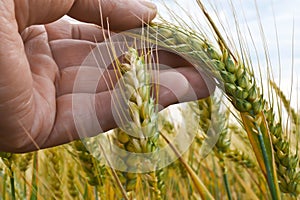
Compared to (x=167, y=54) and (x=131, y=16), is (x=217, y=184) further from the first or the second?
(x=131, y=16)

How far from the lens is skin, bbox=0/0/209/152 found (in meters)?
1.27

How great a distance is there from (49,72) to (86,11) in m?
0.22

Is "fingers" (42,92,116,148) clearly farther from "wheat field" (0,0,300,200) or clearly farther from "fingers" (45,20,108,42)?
"fingers" (45,20,108,42)

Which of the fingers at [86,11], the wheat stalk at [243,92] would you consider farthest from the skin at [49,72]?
the wheat stalk at [243,92]

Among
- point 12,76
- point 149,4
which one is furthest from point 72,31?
point 12,76

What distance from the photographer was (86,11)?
152cm

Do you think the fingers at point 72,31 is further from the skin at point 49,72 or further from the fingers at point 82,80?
the fingers at point 82,80

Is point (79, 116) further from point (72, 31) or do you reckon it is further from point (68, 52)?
point (72, 31)

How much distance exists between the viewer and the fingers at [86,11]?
1.39 meters

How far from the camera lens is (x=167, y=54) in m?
1.59

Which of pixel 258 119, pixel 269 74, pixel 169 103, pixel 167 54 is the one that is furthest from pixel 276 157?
pixel 167 54

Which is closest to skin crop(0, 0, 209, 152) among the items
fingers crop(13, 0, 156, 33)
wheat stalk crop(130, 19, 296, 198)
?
fingers crop(13, 0, 156, 33)

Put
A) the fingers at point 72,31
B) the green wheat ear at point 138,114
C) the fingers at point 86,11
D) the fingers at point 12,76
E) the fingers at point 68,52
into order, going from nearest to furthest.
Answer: the green wheat ear at point 138,114 < the fingers at point 12,76 < the fingers at point 86,11 < the fingers at point 68,52 < the fingers at point 72,31

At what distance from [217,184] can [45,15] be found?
3.05 ft
